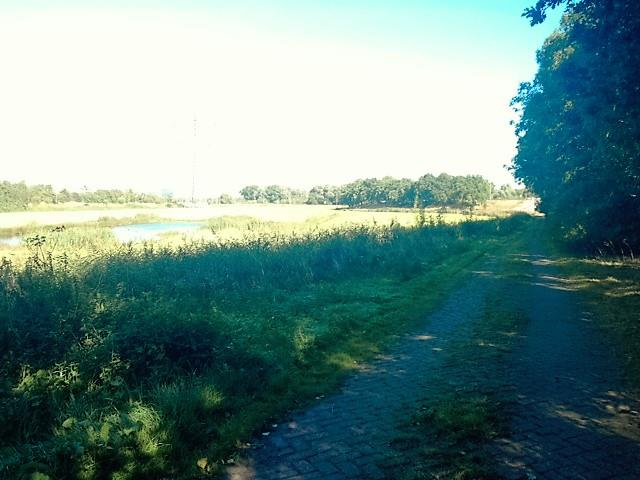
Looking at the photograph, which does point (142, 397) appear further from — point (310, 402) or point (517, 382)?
point (517, 382)

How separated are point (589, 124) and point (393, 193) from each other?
102m

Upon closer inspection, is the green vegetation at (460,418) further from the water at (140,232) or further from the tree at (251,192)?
→ the tree at (251,192)

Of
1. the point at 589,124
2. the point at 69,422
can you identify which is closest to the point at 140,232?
the point at 69,422

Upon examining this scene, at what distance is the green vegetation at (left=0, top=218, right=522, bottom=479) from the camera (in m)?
4.43

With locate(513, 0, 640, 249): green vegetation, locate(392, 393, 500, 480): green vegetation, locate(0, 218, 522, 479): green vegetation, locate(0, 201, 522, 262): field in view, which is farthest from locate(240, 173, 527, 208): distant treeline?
locate(392, 393, 500, 480): green vegetation

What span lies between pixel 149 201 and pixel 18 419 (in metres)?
123

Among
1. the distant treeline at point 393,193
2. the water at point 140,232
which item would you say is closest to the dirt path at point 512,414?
the water at point 140,232

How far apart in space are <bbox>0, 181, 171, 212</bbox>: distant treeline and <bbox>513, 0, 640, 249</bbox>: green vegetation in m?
81.4

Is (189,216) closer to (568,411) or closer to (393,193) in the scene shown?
(393,193)

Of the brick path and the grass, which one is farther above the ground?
the grass

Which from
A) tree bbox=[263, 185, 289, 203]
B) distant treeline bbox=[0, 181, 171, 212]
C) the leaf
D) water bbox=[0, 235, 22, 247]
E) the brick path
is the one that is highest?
tree bbox=[263, 185, 289, 203]

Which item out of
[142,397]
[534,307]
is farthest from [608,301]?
[142,397]

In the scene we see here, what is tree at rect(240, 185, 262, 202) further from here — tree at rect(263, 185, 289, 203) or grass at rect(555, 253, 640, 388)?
grass at rect(555, 253, 640, 388)

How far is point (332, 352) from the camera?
7715mm
